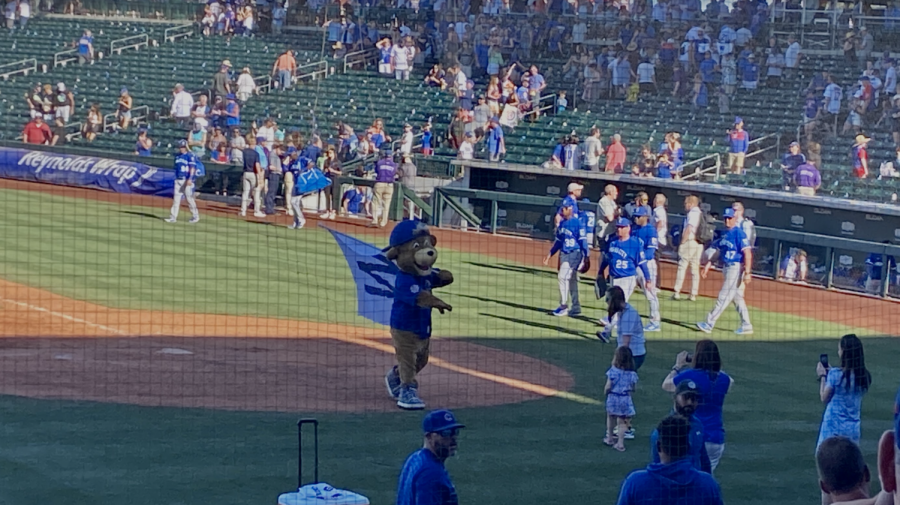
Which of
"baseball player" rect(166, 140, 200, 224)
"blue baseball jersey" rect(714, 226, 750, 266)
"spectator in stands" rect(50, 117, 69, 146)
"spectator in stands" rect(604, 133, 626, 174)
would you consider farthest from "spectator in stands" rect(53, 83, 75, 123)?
"blue baseball jersey" rect(714, 226, 750, 266)

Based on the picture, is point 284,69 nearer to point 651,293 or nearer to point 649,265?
point 649,265

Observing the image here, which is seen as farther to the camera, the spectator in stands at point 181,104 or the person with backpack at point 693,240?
the spectator in stands at point 181,104

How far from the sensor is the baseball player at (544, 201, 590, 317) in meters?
15.9

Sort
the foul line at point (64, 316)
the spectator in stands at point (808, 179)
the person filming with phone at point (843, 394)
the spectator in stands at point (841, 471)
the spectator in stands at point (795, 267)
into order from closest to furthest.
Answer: the spectator in stands at point (841, 471) < the person filming with phone at point (843, 394) < the foul line at point (64, 316) < the spectator in stands at point (795, 267) < the spectator in stands at point (808, 179)

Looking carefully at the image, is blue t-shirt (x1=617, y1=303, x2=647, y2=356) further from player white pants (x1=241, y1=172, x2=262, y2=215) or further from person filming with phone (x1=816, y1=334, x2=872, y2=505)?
player white pants (x1=241, y1=172, x2=262, y2=215)

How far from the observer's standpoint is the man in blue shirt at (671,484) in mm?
5367

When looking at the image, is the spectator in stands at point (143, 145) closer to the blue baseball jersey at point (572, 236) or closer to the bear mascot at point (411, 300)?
the blue baseball jersey at point (572, 236)

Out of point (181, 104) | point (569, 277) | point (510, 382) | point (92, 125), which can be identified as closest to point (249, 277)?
point (569, 277)

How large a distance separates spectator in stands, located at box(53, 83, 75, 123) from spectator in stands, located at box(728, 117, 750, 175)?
48.7 ft

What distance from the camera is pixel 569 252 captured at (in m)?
15.9

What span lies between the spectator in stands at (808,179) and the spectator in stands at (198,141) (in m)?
11.5

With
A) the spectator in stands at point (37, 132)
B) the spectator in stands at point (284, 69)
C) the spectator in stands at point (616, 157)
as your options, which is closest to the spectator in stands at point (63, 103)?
the spectator in stands at point (37, 132)

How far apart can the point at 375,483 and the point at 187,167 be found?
13175 mm

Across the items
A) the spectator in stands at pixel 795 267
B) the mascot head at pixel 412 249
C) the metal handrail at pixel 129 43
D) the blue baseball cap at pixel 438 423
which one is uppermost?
the metal handrail at pixel 129 43
